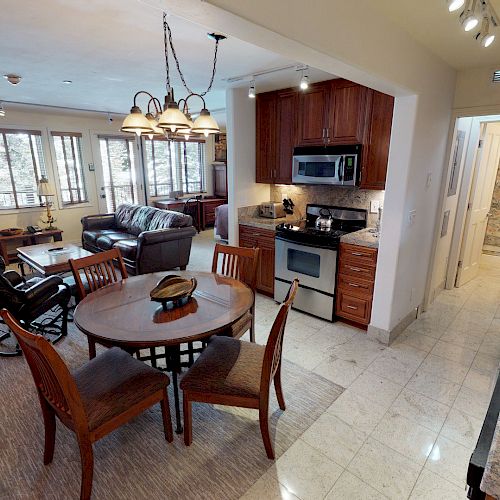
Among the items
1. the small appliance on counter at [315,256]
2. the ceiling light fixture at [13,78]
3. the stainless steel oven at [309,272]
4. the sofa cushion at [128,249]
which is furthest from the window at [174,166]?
the stainless steel oven at [309,272]

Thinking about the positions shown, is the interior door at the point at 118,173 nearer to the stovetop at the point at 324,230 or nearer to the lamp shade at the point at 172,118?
the stovetop at the point at 324,230

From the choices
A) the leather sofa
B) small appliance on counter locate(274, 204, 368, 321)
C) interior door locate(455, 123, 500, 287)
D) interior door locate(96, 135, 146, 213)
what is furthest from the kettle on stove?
interior door locate(96, 135, 146, 213)

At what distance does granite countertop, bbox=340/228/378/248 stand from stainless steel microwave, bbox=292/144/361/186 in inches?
20.8

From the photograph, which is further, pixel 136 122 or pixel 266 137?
pixel 266 137

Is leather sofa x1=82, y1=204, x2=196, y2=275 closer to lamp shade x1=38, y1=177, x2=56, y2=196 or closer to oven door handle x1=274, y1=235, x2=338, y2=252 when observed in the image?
lamp shade x1=38, y1=177, x2=56, y2=196

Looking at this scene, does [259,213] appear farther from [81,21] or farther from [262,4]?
[262,4]

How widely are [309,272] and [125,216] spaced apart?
382 centimetres

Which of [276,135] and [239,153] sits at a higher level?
[276,135]

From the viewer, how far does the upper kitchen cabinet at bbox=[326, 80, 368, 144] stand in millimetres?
3127

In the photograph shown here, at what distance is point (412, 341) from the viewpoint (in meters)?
3.04

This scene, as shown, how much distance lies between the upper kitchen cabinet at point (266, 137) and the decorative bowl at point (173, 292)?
2318 mm

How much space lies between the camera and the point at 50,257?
4.02 meters

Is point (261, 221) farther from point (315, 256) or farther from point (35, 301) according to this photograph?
point (35, 301)

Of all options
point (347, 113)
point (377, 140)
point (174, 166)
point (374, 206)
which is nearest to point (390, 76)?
point (377, 140)
